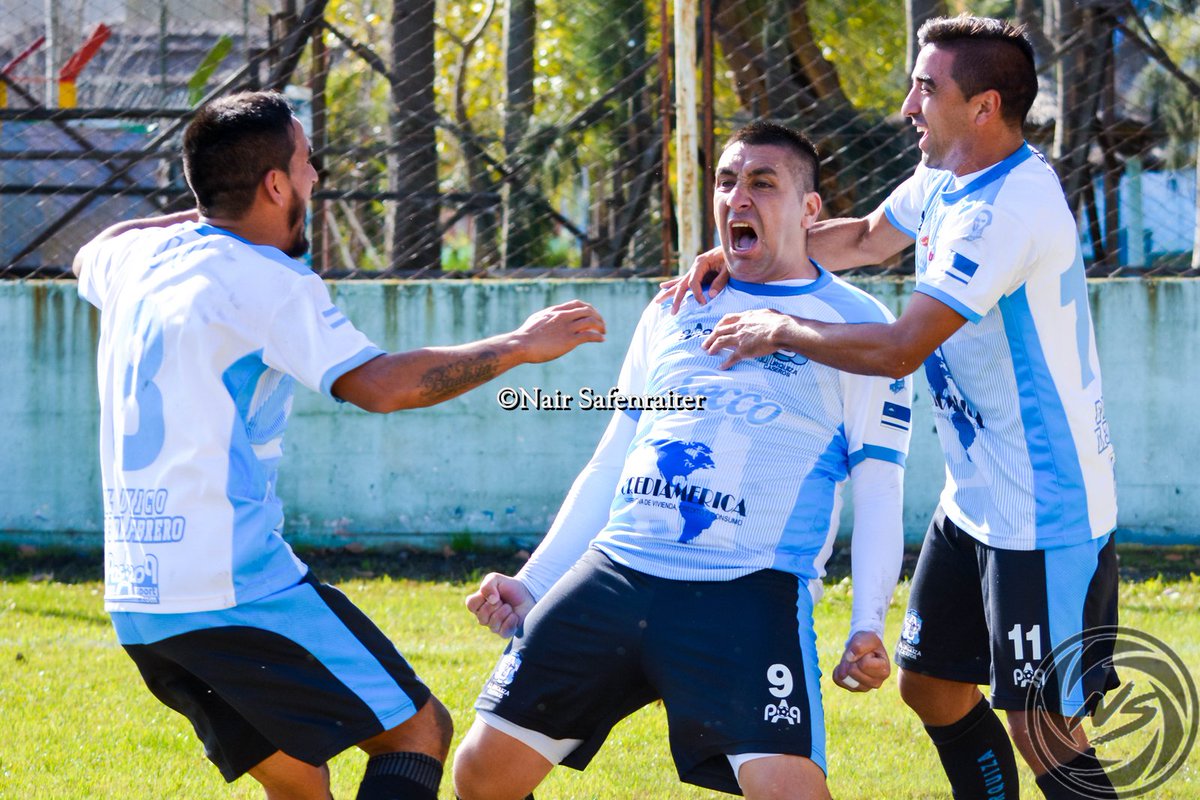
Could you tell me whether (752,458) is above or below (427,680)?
above

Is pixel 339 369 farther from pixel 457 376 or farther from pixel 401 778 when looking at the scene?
pixel 401 778

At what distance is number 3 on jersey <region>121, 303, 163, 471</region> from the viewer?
9.68 ft

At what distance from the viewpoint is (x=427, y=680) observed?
5.56 meters

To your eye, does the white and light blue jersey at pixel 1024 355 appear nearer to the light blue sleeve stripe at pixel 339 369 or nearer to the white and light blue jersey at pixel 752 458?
the white and light blue jersey at pixel 752 458

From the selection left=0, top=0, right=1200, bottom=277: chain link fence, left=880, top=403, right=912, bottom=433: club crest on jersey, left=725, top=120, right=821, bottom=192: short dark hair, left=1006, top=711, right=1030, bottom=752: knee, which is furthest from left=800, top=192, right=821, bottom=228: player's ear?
left=0, top=0, right=1200, bottom=277: chain link fence

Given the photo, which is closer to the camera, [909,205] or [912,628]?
[912,628]

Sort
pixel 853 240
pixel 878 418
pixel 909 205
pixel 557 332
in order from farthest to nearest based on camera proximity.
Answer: pixel 853 240 → pixel 909 205 → pixel 878 418 → pixel 557 332

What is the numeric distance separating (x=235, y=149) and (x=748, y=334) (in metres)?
1.29

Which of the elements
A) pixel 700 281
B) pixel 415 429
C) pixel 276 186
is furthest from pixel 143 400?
pixel 415 429

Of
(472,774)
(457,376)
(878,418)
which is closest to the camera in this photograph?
(457,376)

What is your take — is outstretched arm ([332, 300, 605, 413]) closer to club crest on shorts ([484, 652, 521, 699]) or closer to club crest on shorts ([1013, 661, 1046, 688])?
club crest on shorts ([484, 652, 521, 699])

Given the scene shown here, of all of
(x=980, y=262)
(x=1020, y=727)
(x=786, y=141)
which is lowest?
(x=1020, y=727)

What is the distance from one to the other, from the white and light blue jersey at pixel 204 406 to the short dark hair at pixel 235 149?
0.15 meters

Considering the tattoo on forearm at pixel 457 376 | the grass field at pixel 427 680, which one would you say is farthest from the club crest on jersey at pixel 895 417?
the grass field at pixel 427 680
